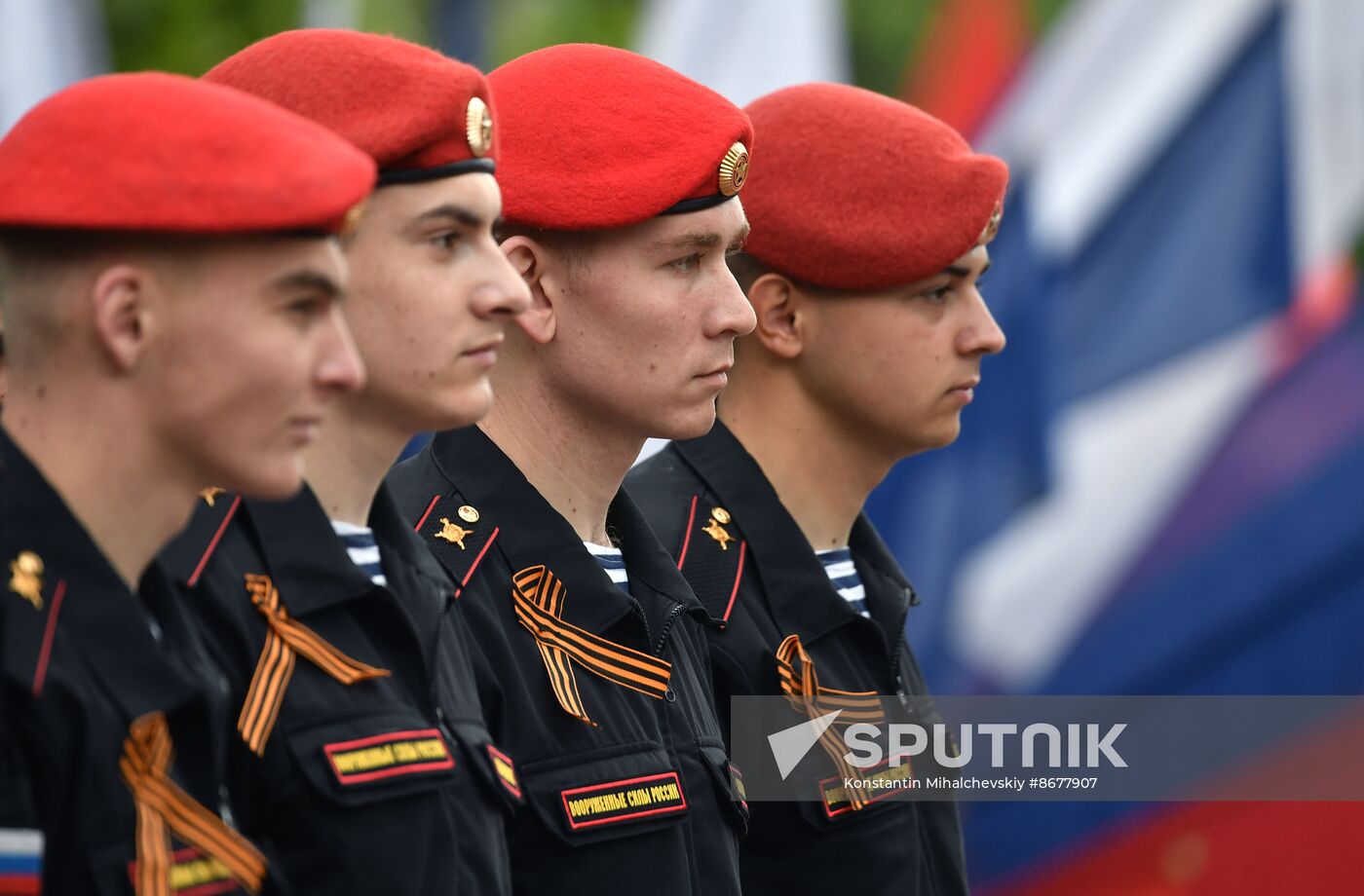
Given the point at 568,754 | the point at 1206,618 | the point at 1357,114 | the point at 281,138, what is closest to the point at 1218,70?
the point at 1357,114

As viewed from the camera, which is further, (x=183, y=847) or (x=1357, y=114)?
(x=1357, y=114)

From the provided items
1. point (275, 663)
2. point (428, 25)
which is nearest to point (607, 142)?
point (275, 663)

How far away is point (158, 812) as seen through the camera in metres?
2.81

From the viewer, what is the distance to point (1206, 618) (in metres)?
8.88

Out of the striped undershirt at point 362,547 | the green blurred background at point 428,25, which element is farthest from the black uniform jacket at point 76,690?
the green blurred background at point 428,25

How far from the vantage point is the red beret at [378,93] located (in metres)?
3.42

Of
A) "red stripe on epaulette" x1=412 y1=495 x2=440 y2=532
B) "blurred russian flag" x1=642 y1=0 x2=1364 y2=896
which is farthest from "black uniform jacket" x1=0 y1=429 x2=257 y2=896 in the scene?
"blurred russian flag" x1=642 y1=0 x2=1364 y2=896

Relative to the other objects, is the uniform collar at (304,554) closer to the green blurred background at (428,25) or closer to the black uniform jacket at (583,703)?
the black uniform jacket at (583,703)

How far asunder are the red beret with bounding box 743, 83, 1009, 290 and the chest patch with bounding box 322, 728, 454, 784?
1.99 m

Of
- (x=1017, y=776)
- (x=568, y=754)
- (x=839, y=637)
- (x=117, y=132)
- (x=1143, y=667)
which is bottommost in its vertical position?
(x=1143, y=667)

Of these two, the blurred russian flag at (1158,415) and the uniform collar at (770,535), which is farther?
the blurred russian flag at (1158,415)

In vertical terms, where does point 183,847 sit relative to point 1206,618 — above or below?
above

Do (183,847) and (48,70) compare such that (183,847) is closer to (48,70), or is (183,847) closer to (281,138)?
(281,138)

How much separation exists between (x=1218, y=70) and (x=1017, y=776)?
4868 millimetres
